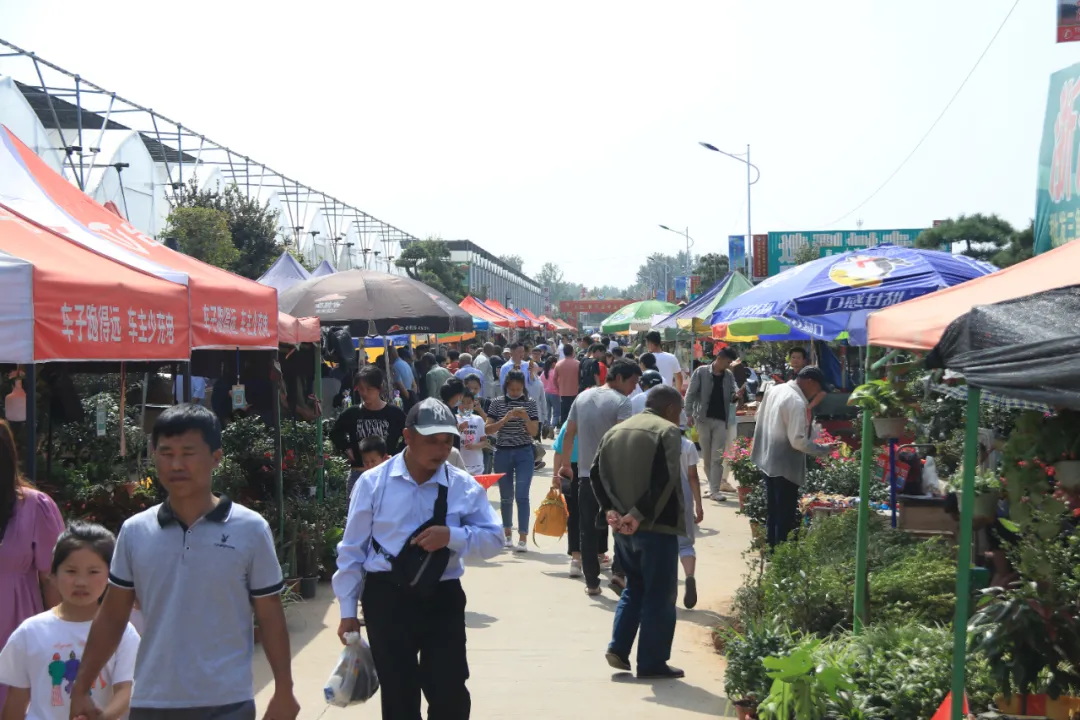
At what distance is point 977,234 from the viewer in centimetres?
2531

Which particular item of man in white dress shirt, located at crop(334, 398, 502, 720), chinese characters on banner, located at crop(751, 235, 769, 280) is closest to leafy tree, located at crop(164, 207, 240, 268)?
man in white dress shirt, located at crop(334, 398, 502, 720)

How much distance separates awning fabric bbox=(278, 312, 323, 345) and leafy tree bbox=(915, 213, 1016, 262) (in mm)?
18909

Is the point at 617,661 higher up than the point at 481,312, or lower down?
lower down

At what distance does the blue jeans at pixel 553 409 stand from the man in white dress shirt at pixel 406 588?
16.0 m

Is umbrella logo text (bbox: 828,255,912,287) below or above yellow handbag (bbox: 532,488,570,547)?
above

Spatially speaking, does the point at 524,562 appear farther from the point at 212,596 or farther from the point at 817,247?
the point at 817,247

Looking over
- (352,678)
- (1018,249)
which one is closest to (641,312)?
(1018,249)

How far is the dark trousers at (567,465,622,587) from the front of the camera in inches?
335

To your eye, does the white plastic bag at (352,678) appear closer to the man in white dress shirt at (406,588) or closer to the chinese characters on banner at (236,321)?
the man in white dress shirt at (406,588)

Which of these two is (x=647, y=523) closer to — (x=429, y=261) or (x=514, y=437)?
(x=514, y=437)

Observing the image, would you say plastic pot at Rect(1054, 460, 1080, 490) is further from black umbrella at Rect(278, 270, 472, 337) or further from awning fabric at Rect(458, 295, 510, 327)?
awning fabric at Rect(458, 295, 510, 327)

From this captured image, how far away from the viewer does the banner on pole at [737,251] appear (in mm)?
43594

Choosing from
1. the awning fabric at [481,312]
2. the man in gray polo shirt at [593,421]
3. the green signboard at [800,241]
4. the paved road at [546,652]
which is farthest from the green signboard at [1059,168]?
the green signboard at [800,241]

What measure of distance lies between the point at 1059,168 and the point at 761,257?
101 feet
